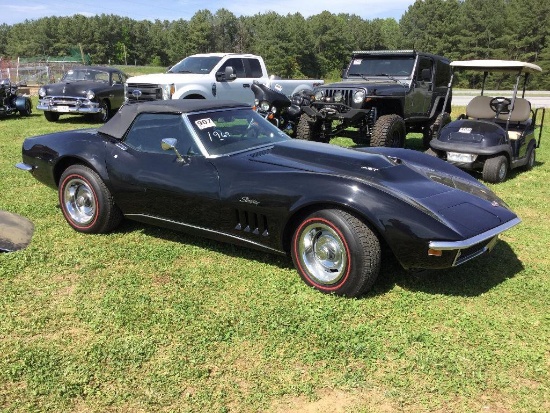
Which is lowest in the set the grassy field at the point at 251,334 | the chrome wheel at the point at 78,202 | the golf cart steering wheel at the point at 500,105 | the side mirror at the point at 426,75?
the grassy field at the point at 251,334

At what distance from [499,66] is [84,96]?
1064cm

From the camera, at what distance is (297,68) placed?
7506 cm

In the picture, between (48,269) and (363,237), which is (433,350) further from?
(48,269)

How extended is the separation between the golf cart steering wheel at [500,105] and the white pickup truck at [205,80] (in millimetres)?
5234

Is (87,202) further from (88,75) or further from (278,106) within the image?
(88,75)

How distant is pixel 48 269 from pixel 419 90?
8388 mm

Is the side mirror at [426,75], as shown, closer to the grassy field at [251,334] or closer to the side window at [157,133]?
the grassy field at [251,334]

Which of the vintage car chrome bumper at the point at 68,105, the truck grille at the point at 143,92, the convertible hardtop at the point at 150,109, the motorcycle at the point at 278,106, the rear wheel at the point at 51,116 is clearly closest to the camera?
the convertible hardtop at the point at 150,109

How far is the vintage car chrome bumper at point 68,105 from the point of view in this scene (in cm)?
1354

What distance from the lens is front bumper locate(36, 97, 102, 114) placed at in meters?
13.5

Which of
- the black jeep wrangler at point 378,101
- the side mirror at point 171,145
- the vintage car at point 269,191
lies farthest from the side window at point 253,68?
the side mirror at point 171,145

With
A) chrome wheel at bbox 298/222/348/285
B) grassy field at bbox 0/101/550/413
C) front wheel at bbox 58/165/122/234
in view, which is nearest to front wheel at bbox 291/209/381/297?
chrome wheel at bbox 298/222/348/285

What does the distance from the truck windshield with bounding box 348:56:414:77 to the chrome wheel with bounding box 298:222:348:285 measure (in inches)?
293

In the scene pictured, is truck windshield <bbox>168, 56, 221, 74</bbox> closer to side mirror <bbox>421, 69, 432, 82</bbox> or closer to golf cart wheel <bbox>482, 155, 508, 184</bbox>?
side mirror <bbox>421, 69, 432, 82</bbox>
